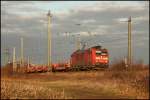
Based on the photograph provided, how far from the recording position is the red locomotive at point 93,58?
64812 millimetres

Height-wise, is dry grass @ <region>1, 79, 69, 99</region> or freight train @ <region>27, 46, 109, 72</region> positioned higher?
freight train @ <region>27, 46, 109, 72</region>

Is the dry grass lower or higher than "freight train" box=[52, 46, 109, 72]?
lower

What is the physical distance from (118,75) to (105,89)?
39.4ft

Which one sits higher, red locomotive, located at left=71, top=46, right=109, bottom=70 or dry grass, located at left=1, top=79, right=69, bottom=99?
red locomotive, located at left=71, top=46, right=109, bottom=70

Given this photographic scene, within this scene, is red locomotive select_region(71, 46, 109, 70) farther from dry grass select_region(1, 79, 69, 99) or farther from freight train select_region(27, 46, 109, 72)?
dry grass select_region(1, 79, 69, 99)

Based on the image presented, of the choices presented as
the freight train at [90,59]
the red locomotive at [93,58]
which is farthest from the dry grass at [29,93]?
the red locomotive at [93,58]

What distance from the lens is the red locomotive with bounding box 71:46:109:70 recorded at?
64.8 m

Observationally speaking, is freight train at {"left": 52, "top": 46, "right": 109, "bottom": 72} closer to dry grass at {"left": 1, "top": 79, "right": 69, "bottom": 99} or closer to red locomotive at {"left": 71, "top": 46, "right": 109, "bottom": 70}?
red locomotive at {"left": 71, "top": 46, "right": 109, "bottom": 70}

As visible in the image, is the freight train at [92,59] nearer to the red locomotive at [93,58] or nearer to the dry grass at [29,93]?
the red locomotive at [93,58]

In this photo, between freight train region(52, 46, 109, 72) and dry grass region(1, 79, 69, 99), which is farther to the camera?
freight train region(52, 46, 109, 72)

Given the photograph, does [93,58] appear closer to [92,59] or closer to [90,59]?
[92,59]

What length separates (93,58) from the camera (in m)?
64.8

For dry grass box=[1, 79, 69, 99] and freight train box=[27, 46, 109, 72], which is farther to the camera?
freight train box=[27, 46, 109, 72]

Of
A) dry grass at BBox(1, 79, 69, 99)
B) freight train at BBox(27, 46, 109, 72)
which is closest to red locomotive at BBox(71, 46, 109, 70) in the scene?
freight train at BBox(27, 46, 109, 72)
